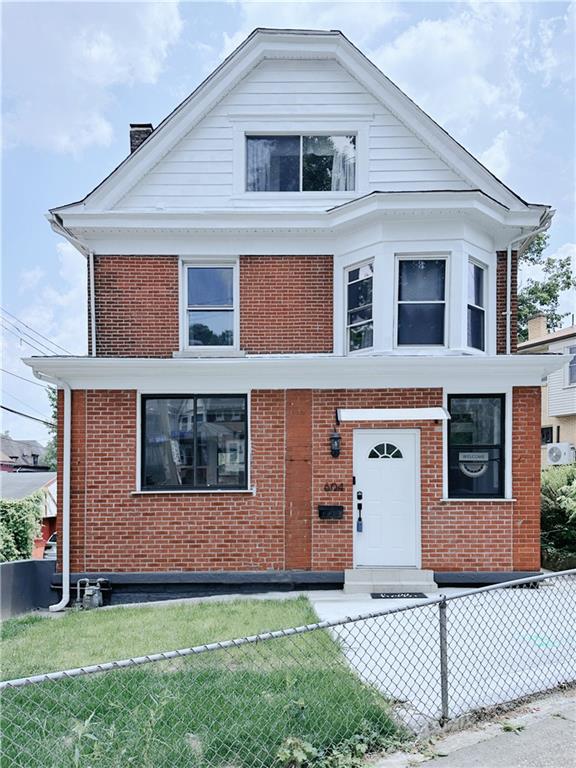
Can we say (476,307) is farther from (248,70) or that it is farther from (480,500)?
(248,70)

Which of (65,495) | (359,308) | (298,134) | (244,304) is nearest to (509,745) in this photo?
(359,308)

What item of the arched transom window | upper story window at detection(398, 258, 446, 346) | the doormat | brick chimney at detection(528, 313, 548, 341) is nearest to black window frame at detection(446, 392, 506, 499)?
the arched transom window

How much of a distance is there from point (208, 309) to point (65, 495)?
Answer: 3934mm

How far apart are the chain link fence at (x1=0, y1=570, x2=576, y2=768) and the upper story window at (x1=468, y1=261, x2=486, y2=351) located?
5.14 meters

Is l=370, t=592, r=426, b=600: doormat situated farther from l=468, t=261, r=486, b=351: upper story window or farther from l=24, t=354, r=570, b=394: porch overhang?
l=468, t=261, r=486, b=351: upper story window

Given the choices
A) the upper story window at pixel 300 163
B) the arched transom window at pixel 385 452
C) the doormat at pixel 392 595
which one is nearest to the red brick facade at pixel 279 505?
the arched transom window at pixel 385 452

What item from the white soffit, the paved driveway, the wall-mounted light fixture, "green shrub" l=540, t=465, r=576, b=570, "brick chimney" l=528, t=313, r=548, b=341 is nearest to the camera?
the paved driveway

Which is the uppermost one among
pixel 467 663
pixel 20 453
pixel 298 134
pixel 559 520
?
pixel 298 134

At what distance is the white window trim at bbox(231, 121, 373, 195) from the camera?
9361 mm

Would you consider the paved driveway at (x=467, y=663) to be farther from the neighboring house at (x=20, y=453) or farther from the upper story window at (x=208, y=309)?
the neighboring house at (x=20, y=453)

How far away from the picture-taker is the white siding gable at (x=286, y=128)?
9352mm

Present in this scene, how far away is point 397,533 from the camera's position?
8070 mm

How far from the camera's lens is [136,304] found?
9.14 meters

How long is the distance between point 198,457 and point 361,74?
296 inches
